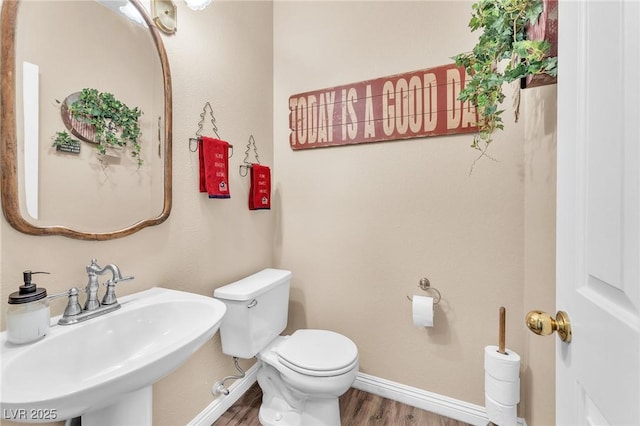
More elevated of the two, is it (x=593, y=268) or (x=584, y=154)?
(x=584, y=154)

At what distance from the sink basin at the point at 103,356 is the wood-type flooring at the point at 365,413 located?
829 millimetres

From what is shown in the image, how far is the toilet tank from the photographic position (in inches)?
53.4

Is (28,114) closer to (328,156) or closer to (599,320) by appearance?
(328,156)

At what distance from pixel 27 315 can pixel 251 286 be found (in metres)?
0.85

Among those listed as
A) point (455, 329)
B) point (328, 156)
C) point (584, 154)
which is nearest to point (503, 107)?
point (328, 156)

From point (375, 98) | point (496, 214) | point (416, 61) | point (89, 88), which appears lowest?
point (496, 214)

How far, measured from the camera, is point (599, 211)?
17.1 inches

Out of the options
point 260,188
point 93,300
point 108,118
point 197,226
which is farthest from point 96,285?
point 260,188

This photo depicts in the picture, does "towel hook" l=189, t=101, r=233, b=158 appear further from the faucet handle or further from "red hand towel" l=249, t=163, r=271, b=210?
the faucet handle

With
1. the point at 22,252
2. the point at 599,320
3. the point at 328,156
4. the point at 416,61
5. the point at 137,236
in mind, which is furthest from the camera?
the point at 328,156

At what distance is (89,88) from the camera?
0.98 meters

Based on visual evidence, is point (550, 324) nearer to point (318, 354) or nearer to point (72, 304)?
point (318, 354)

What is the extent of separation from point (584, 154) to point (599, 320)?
28cm

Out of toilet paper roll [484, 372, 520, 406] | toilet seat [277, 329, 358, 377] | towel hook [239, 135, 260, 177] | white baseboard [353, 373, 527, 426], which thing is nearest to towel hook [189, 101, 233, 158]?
towel hook [239, 135, 260, 177]
